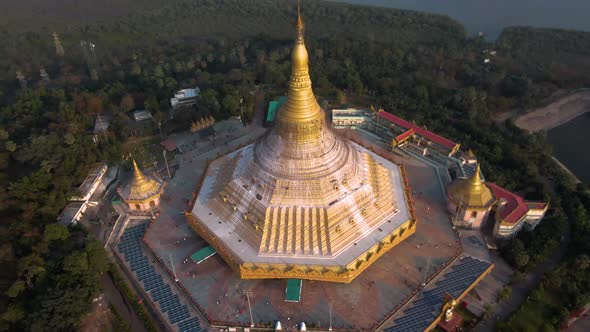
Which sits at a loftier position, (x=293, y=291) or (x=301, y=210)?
(x=301, y=210)

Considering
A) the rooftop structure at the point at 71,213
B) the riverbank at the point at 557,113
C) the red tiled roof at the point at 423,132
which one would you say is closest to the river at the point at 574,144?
the riverbank at the point at 557,113

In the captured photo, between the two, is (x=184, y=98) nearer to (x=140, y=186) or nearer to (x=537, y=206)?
(x=140, y=186)

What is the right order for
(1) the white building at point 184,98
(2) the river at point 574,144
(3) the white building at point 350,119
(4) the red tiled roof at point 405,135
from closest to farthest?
(4) the red tiled roof at point 405,135 < (2) the river at point 574,144 < (3) the white building at point 350,119 < (1) the white building at point 184,98

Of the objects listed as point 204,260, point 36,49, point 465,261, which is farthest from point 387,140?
point 36,49

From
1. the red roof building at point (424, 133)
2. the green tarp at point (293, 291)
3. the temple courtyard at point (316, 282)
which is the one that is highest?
the red roof building at point (424, 133)

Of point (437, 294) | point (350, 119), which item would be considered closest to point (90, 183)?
point (350, 119)

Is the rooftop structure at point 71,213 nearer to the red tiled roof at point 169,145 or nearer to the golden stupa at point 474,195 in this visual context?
the red tiled roof at point 169,145
